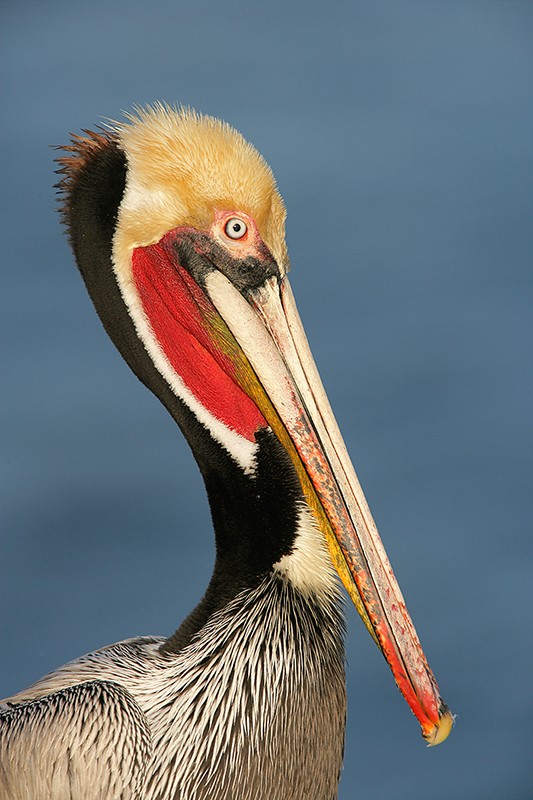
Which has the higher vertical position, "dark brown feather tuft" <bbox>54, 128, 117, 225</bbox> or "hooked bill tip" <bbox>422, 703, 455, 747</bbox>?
"dark brown feather tuft" <bbox>54, 128, 117, 225</bbox>

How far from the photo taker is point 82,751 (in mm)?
3178

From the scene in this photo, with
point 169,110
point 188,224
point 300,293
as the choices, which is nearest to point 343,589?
point 188,224

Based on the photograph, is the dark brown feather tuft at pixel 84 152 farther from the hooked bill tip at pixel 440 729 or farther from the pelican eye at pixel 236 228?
the hooked bill tip at pixel 440 729

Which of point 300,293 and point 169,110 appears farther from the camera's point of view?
point 300,293

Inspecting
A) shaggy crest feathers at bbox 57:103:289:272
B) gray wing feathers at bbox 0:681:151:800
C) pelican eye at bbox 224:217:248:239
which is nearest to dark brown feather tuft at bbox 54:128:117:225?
shaggy crest feathers at bbox 57:103:289:272

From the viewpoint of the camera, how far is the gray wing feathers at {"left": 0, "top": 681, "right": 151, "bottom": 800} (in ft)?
10.4

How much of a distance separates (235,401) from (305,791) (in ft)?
3.08

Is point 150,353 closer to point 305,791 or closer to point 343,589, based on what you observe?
point 343,589

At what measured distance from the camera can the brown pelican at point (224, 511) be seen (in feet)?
10.4

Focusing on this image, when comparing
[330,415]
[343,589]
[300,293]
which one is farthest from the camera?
[300,293]

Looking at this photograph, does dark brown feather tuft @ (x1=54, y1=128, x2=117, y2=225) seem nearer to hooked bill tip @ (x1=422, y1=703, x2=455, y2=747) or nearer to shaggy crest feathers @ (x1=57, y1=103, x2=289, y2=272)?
shaggy crest feathers @ (x1=57, y1=103, x2=289, y2=272)

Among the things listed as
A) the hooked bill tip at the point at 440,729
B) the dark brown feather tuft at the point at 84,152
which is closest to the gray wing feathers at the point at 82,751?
the hooked bill tip at the point at 440,729

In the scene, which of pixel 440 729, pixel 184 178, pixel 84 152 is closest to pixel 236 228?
pixel 184 178

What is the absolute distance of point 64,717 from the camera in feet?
10.5
